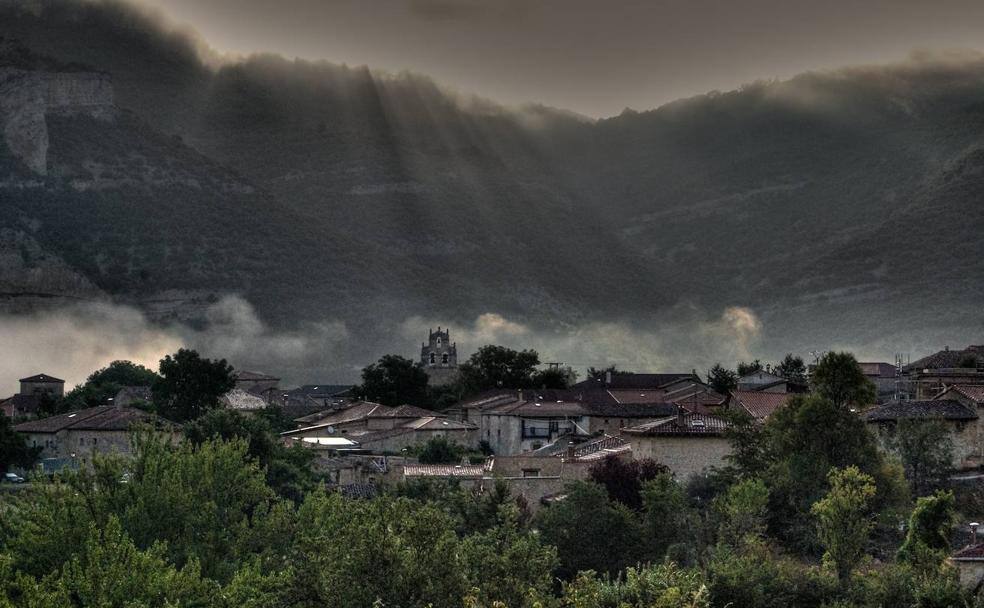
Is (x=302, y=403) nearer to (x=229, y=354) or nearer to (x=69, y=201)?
(x=229, y=354)

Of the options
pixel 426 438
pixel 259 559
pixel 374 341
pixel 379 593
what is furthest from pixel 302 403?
pixel 379 593

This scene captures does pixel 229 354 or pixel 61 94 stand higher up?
pixel 61 94

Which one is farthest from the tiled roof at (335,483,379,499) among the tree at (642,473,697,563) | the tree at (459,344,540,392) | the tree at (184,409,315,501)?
the tree at (459,344,540,392)

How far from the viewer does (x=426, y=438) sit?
287 feet

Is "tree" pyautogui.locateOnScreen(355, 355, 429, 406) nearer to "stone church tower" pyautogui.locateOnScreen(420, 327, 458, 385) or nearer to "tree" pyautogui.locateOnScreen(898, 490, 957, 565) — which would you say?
"stone church tower" pyautogui.locateOnScreen(420, 327, 458, 385)

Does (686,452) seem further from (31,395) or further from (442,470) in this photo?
(31,395)

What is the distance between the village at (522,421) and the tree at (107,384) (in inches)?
37.0

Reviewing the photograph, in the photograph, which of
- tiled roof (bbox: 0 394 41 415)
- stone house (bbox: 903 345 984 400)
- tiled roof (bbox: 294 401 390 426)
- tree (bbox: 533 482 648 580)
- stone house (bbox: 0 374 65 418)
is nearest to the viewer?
tree (bbox: 533 482 648 580)

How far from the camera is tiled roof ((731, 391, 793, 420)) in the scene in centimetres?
7225

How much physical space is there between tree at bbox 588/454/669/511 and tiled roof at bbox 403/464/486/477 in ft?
16.9

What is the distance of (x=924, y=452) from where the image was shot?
6078 centimetres

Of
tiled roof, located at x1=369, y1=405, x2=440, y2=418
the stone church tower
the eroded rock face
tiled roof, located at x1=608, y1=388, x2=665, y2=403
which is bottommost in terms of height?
tiled roof, located at x1=369, y1=405, x2=440, y2=418

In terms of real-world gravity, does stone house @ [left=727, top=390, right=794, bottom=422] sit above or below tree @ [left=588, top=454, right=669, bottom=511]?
above

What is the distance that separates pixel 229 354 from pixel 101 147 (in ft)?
147
